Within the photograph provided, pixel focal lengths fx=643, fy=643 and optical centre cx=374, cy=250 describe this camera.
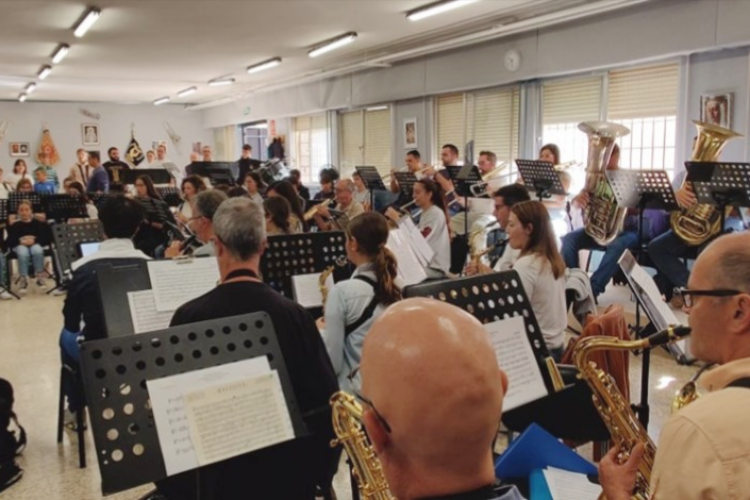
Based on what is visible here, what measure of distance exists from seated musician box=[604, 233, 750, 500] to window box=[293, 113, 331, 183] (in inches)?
456

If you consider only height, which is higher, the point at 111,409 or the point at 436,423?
the point at 436,423

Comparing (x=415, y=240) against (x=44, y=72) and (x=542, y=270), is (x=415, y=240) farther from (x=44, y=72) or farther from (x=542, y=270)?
(x=44, y=72)

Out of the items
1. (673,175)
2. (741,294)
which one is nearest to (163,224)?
(673,175)

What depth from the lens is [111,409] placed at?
1.56 m

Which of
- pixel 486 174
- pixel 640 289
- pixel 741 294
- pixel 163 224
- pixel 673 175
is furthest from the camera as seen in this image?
pixel 486 174

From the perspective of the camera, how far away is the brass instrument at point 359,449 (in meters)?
1.27

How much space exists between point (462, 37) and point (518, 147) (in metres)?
1.60

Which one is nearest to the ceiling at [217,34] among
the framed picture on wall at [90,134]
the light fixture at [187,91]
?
the light fixture at [187,91]

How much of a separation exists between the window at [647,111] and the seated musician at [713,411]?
5.55 metres

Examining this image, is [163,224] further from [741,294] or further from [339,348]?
[741,294]

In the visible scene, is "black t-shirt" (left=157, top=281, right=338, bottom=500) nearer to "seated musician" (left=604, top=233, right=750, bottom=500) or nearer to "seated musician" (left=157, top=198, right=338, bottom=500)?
"seated musician" (left=157, top=198, right=338, bottom=500)

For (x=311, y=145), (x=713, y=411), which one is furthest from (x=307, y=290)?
(x=311, y=145)

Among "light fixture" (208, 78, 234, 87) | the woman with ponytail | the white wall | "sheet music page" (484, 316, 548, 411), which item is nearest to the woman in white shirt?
the woman with ponytail

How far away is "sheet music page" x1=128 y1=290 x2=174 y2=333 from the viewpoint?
253 cm
